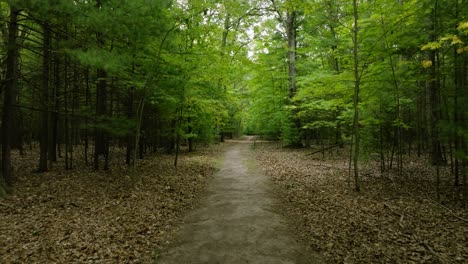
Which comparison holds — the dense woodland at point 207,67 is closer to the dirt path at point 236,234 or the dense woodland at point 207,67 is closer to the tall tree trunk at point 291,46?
the dirt path at point 236,234

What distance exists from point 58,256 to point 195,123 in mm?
13838

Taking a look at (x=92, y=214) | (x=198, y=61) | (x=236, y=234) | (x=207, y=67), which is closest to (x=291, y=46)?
(x=207, y=67)

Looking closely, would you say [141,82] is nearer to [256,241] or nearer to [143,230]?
[143,230]

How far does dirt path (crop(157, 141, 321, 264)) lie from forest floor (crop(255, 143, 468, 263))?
0.53 metres

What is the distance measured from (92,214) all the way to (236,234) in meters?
3.83

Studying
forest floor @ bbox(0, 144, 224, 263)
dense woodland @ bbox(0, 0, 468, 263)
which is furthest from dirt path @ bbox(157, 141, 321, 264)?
dense woodland @ bbox(0, 0, 468, 263)

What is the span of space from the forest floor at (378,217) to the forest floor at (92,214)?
3.35 meters

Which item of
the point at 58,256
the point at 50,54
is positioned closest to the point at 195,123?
the point at 50,54

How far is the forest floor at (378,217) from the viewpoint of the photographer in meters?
4.93

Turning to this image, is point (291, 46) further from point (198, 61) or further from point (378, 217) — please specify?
point (378, 217)

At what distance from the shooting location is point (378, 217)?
657 centimetres

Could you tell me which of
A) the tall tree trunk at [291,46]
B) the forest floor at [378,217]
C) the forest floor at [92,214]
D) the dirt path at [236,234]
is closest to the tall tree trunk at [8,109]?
the forest floor at [92,214]

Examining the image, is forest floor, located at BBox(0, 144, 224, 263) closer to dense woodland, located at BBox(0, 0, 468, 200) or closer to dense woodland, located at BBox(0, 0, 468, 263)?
dense woodland, located at BBox(0, 0, 468, 263)

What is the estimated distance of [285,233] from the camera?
590 centimetres
